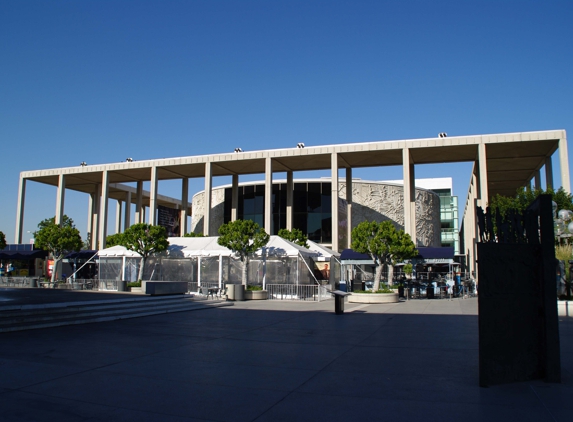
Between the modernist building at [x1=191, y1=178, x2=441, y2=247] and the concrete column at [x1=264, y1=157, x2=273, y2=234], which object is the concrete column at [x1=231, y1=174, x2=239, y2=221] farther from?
the concrete column at [x1=264, y1=157, x2=273, y2=234]

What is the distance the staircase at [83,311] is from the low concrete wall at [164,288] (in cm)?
102

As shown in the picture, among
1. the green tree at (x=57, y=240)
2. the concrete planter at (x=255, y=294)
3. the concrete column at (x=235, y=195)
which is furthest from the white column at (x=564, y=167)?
the green tree at (x=57, y=240)

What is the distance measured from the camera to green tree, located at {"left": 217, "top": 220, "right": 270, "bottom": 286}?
91.0ft

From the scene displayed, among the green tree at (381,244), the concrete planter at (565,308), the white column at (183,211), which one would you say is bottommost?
the concrete planter at (565,308)

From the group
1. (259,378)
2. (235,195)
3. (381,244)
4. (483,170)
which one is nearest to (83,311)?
(259,378)

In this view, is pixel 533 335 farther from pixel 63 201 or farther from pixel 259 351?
pixel 63 201

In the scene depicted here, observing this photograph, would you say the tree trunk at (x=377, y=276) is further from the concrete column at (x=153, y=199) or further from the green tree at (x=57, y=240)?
the concrete column at (x=153, y=199)

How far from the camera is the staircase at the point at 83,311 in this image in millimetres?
13023

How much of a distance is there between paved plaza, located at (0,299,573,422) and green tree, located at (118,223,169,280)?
18.1 metres

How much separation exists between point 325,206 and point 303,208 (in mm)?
2468

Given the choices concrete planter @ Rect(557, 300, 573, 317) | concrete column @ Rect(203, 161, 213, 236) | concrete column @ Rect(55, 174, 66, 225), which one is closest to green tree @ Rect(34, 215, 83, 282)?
concrete column @ Rect(203, 161, 213, 236)

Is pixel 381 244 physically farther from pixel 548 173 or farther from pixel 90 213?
pixel 90 213

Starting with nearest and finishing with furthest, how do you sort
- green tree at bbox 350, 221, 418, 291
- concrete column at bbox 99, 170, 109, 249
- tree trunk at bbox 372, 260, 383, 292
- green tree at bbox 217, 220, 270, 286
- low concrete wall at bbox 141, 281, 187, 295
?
1. low concrete wall at bbox 141, 281, 187, 295
2. tree trunk at bbox 372, 260, 383, 292
3. green tree at bbox 350, 221, 418, 291
4. green tree at bbox 217, 220, 270, 286
5. concrete column at bbox 99, 170, 109, 249

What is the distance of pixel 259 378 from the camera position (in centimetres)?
752
